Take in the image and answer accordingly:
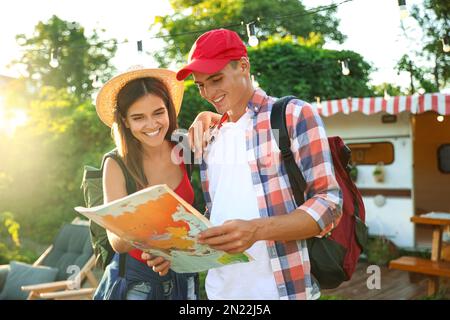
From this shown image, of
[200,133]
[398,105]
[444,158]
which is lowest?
[444,158]

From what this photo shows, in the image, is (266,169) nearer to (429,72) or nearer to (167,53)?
(429,72)

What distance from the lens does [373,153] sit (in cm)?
741

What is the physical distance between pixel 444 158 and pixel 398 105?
7.79 feet

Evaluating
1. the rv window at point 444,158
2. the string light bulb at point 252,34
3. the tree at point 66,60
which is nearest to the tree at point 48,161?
the string light bulb at point 252,34

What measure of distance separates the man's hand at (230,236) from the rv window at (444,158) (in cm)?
744

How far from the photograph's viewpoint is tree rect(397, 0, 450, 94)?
37.1 ft

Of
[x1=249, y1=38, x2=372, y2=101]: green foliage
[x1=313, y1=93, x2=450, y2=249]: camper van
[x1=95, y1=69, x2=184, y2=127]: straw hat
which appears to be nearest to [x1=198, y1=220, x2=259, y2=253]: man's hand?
[x1=95, y1=69, x2=184, y2=127]: straw hat

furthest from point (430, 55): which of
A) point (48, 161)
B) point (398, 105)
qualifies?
point (48, 161)

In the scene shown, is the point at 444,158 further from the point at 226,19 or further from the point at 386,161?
the point at 226,19

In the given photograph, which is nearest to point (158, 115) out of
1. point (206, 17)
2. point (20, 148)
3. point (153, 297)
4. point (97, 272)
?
point (153, 297)

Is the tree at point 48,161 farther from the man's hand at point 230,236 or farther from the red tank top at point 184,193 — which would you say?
the man's hand at point 230,236

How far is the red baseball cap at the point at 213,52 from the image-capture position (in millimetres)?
1545

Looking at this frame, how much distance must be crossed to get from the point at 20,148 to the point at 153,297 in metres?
8.46

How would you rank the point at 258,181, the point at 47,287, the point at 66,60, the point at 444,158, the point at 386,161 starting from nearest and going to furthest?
the point at 258,181
the point at 47,287
the point at 386,161
the point at 444,158
the point at 66,60
